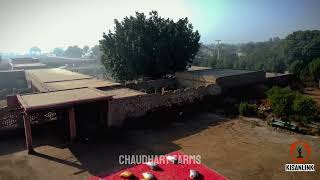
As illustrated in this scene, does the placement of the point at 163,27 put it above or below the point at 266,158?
above

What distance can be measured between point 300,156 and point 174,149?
7322 millimetres

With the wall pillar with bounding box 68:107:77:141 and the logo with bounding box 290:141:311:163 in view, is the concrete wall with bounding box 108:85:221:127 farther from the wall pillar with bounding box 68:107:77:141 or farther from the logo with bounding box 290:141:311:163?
the logo with bounding box 290:141:311:163

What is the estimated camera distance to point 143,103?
21531mm

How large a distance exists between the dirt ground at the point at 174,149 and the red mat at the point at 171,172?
509 mm

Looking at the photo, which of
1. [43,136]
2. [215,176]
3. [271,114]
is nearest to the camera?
[215,176]

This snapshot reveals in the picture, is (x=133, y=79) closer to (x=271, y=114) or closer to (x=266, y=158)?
(x=271, y=114)

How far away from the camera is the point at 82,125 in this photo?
20.2m

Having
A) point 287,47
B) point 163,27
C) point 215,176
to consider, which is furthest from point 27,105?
point 287,47

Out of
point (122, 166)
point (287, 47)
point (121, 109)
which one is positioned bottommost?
point (122, 166)

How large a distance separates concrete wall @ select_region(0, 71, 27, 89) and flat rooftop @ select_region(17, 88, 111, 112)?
26638 millimetres

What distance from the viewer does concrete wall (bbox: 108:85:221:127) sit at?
20.0 meters

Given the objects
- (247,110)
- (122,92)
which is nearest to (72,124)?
(122,92)

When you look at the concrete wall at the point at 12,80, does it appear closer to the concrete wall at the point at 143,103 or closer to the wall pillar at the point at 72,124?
the concrete wall at the point at 143,103

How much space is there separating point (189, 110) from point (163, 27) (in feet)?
45.4
